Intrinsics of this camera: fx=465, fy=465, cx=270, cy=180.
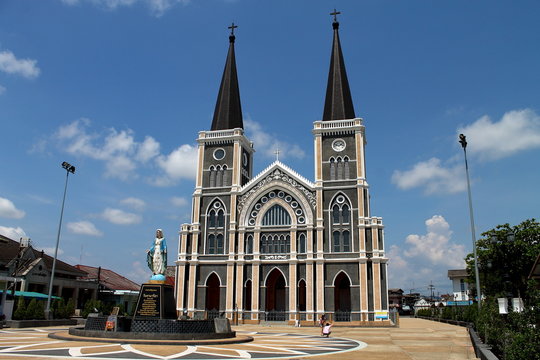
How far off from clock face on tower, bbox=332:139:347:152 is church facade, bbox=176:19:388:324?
0.11 metres

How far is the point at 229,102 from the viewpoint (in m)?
54.0

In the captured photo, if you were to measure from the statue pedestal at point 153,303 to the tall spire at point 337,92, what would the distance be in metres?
32.1

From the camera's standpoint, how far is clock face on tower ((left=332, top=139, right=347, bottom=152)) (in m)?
48.5

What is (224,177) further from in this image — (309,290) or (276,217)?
(309,290)

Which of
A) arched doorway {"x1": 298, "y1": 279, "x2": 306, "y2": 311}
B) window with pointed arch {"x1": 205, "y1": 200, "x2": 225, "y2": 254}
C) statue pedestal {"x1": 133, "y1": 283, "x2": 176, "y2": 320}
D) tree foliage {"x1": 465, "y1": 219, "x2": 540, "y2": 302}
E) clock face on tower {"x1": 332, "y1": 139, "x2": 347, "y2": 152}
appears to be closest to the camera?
statue pedestal {"x1": 133, "y1": 283, "x2": 176, "y2": 320}

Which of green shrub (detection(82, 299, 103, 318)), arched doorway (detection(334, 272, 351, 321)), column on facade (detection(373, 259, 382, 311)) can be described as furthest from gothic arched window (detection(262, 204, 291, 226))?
green shrub (detection(82, 299, 103, 318))

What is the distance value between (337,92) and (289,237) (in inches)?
665

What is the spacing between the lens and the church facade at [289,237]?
44062mm

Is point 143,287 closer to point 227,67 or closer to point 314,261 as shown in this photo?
point 314,261

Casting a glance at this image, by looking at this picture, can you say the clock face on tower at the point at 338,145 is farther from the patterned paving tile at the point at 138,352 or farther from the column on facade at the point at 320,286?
the patterned paving tile at the point at 138,352

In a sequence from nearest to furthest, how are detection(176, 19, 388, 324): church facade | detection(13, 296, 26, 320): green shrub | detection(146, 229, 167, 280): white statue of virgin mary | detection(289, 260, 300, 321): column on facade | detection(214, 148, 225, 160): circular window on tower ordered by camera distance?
detection(146, 229, 167, 280): white statue of virgin mary
detection(13, 296, 26, 320): green shrub
detection(289, 260, 300, 321): column on facade
detection(176, 19, 388, 324): church facade
detection(214, 148, 225, 160): circular window on tower

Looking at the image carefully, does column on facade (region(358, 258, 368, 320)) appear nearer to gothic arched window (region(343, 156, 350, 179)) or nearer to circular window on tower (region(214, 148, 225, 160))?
gothic arched window (region(343, 156, 350, 179))

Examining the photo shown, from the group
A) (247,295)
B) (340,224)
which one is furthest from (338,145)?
(247,295)

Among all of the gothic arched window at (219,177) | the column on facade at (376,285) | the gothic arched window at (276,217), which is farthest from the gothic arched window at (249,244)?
the column on facade at (376,285)
